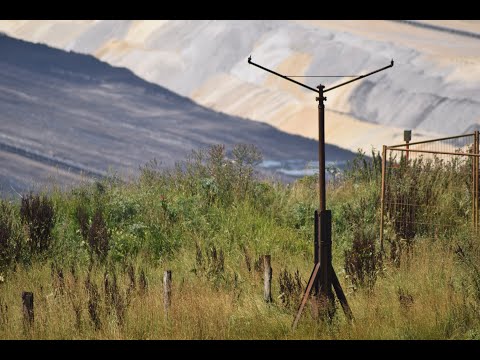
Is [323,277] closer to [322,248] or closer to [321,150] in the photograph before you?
[322,248]

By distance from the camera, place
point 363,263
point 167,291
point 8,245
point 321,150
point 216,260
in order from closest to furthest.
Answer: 1. point 321,150
2. point 167,291
3. point 363,263
4. point 216,260
5. point 8,245

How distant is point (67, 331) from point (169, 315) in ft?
3.09

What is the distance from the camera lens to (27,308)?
856 cm

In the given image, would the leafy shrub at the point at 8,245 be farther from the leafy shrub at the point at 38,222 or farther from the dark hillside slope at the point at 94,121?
the dark hillside slope at the point at 94,121

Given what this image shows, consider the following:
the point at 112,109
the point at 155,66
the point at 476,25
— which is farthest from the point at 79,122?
the point at 476,25

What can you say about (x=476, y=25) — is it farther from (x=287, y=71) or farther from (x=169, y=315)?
(x=169, y=315)

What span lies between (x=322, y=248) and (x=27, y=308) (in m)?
2.65

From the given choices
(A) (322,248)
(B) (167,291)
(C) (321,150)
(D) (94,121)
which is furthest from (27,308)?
(D) (94,121)

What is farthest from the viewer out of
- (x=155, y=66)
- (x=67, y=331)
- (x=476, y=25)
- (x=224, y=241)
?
(x=155, y=66)

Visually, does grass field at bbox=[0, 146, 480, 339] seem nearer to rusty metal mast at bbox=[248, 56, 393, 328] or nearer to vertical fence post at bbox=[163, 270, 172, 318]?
vertical fence post at bbox=[163, 270, 172, 318]

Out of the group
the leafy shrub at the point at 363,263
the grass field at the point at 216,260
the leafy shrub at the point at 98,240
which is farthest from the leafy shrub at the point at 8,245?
the leafy shrub at the point at 363,263

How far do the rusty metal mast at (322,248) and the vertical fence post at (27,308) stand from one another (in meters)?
2.32

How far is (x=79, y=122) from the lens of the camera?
3519 cm

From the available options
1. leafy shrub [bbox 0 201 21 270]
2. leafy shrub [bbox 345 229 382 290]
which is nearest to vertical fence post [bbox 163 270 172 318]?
leafy shrub [bbox 345 229 382 290]
